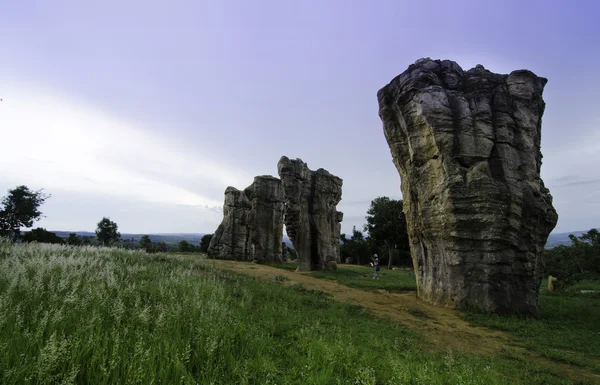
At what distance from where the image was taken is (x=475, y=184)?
14844 mm

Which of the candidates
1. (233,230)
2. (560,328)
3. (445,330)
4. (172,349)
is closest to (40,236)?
(233,230)

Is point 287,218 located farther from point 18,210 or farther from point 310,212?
point 18,210

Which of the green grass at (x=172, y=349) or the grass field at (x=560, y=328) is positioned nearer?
the green grass at (x=172, y=349)

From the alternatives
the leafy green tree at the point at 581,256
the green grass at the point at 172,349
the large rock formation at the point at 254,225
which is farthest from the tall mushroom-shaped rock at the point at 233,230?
the leafy green tree at the point at 581,256

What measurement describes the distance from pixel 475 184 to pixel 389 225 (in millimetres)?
30484

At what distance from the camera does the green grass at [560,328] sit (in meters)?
8.88

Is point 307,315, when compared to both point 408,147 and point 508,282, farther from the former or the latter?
point 408,147

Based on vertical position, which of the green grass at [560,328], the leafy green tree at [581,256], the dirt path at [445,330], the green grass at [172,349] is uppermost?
the leafy green tree at [581,256]

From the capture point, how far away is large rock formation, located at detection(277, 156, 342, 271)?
31.8 metres

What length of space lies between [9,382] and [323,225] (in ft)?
101

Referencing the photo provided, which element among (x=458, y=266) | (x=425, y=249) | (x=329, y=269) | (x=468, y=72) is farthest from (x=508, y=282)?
(x=329, y=269)

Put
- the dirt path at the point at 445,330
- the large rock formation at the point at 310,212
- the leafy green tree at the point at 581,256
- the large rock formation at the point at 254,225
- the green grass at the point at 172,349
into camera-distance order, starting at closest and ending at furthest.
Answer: the green grass at the point at 172,349 < the dirt path at the point at 445,330 < the leafy green tree at the point at 581,256 < the large rock formation at the point at 310,212 < the large rock formation at the point at 254,225

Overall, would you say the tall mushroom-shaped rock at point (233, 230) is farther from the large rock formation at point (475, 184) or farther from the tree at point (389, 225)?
the large rock formation at point (475, 184)

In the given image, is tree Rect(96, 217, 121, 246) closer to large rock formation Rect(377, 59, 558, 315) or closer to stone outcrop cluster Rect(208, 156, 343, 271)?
stone outcrop cluster Rect(208, 156, 343, 271)
